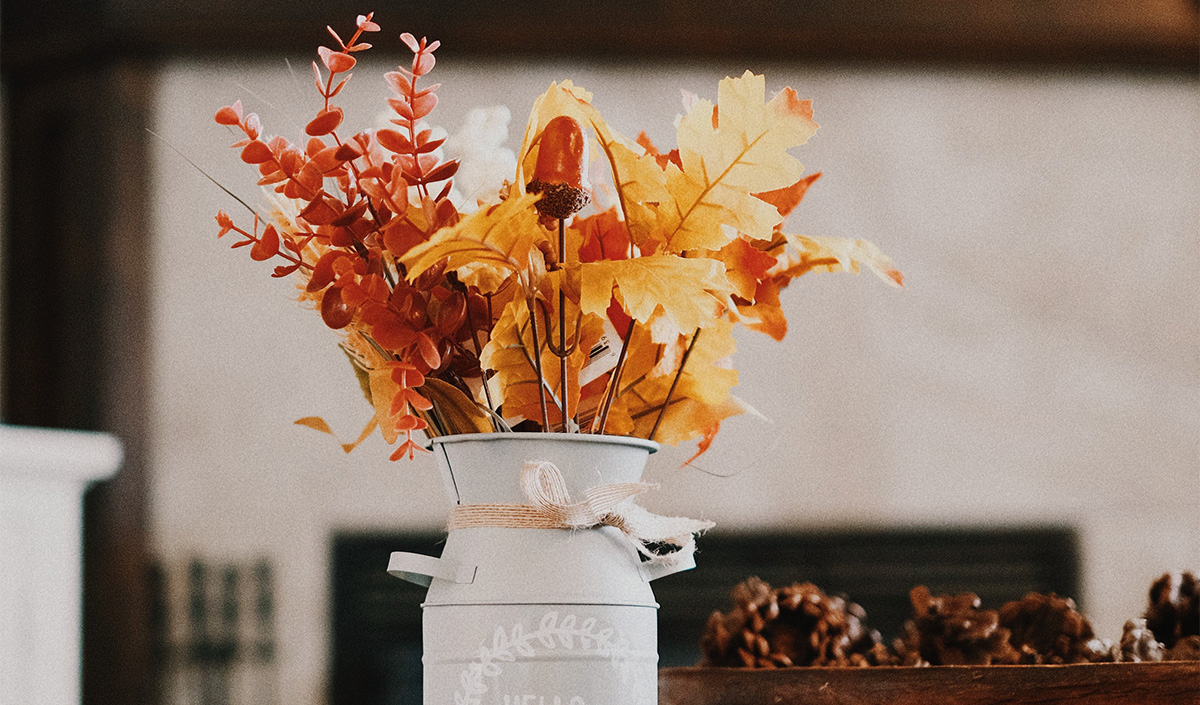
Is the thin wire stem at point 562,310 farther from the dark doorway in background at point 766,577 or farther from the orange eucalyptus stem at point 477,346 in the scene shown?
the dark doorway in background at point 766,577

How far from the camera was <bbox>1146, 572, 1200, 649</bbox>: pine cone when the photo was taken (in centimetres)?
54

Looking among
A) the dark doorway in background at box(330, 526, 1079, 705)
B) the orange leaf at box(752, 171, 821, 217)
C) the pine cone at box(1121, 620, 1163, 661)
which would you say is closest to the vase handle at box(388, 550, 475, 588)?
the orange leaf at box(752, 171, 821, 217)

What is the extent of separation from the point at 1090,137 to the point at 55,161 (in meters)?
2.23

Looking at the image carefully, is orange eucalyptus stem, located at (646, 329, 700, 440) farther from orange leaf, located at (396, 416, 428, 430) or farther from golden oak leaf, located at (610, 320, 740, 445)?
orange leaf, located at (396, 416, 428, 430)

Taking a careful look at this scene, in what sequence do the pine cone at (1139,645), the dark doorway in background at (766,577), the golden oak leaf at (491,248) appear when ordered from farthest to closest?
the dark doorway in background at (766,577)
the pine cone at (1139,645)
the golden oak leaf at (491,248)

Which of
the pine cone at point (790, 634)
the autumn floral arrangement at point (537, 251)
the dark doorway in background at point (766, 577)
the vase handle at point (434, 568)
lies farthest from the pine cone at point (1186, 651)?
the dark doorway in background at point (766, 577)

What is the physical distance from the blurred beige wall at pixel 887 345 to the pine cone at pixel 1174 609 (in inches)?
59.4

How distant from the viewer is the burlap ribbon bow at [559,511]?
43 centimetres

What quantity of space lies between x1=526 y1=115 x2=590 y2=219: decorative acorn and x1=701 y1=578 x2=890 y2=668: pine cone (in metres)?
0.24

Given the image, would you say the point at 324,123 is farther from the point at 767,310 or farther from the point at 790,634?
the point at 790,634

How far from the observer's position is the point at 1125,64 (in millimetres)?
2242

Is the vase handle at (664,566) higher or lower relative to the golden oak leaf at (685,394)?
lower

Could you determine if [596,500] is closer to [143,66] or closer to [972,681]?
[972,681]

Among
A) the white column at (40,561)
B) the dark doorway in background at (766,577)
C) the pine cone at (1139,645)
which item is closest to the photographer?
the pine cone at (1139,645)
